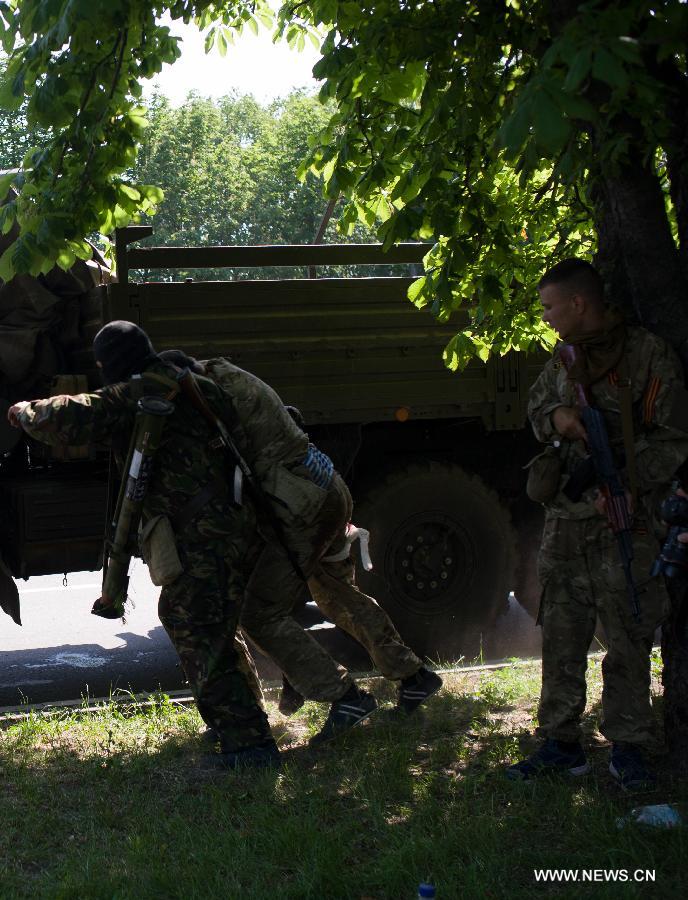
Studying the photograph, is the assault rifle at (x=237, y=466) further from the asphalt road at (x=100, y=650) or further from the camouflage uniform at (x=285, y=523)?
the asphalt road at (x=100, y=650)

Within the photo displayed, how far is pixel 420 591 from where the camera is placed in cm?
723

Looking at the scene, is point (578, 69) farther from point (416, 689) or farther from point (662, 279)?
point (416, 689)

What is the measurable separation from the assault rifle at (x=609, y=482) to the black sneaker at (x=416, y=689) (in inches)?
57.1

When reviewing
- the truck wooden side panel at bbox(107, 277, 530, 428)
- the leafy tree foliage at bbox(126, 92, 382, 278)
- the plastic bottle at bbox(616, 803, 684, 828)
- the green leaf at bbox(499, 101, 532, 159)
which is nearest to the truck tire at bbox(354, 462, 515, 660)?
the truck wooden side panel at bbox(107, 277, 530, 428)

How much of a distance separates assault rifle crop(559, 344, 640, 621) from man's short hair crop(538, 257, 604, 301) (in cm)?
22

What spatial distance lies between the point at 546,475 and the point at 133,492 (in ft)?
5.44

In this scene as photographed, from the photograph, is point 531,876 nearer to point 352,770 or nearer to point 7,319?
point 352,770

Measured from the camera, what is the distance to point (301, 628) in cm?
508

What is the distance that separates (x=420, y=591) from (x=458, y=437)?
A: 3.44 ft

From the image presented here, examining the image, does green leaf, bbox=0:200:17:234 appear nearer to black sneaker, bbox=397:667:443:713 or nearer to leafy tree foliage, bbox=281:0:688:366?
leafy tree foliage, bbox=281:0:688:366

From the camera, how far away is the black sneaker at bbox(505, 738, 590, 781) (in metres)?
4.34

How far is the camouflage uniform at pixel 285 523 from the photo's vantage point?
4895 mm

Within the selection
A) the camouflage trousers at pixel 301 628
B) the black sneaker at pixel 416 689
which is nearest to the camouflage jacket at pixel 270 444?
the camouflage trousers at pixel 301 628

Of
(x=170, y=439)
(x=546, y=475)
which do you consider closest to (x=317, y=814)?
(x=546, y=475)
